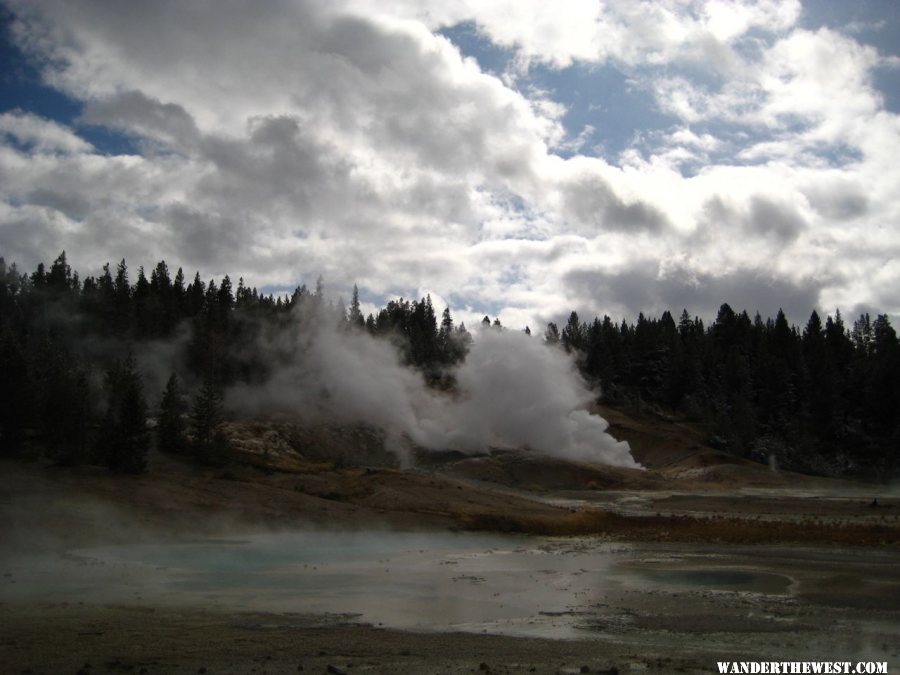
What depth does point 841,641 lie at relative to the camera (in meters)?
16.3

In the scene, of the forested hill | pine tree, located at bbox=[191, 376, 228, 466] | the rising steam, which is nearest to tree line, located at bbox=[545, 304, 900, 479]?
the forested hill

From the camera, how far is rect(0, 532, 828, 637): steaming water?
67.1ft

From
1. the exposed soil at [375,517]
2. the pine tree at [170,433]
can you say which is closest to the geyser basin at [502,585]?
the exposed soil at [375,517]

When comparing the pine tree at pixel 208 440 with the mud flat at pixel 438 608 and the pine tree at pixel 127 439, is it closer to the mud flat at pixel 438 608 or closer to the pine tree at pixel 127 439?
the pine tree at pixel 127 439

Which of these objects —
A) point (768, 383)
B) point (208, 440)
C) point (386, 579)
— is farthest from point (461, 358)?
point (386, 579)

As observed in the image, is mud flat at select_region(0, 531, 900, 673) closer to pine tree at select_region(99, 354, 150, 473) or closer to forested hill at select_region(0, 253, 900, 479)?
pine tree at select_region(99, 354, 150, 473)

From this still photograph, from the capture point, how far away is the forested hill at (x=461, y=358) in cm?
7406

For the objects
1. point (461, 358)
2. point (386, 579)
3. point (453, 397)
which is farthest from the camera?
point (461, 358)

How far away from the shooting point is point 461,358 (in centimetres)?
12888

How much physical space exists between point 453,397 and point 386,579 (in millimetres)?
65217

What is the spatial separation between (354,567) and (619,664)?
55.6 feet

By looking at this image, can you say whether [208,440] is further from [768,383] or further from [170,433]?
[768,383]

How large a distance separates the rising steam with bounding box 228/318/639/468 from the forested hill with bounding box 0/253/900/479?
18.6 ft

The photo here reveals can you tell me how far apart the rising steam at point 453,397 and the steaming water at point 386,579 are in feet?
139
